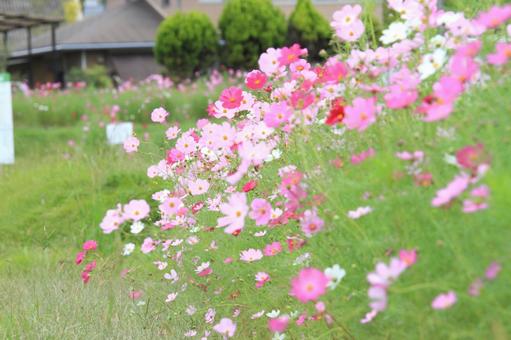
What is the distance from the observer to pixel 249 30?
1952cm

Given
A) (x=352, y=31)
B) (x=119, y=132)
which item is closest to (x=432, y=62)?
(x=352, y=31)

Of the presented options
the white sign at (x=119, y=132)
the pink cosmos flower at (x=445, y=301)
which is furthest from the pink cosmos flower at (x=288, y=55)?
the white sign at (x=119, y=132)

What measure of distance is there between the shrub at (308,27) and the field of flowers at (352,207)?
1642 centimetres

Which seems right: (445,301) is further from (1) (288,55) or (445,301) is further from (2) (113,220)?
(1) (288,55)

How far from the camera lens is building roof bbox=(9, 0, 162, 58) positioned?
2755 centimetres

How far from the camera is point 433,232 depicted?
2.03 metres

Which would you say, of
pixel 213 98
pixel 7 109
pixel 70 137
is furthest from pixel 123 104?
pixel 7 109

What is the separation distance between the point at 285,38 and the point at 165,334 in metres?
17.5

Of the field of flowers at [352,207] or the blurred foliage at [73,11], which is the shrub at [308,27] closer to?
the field of flowers at [352,207]

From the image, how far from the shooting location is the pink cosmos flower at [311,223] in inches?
90.3

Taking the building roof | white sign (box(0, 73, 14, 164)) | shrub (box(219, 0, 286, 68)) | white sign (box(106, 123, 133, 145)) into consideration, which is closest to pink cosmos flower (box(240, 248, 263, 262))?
white sign (box(0, 73, 14, 164))

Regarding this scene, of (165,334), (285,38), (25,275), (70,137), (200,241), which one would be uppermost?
(200,241)

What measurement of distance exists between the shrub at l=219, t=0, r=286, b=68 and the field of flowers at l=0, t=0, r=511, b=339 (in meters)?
15.8

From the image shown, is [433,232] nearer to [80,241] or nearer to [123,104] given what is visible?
[80,241]
